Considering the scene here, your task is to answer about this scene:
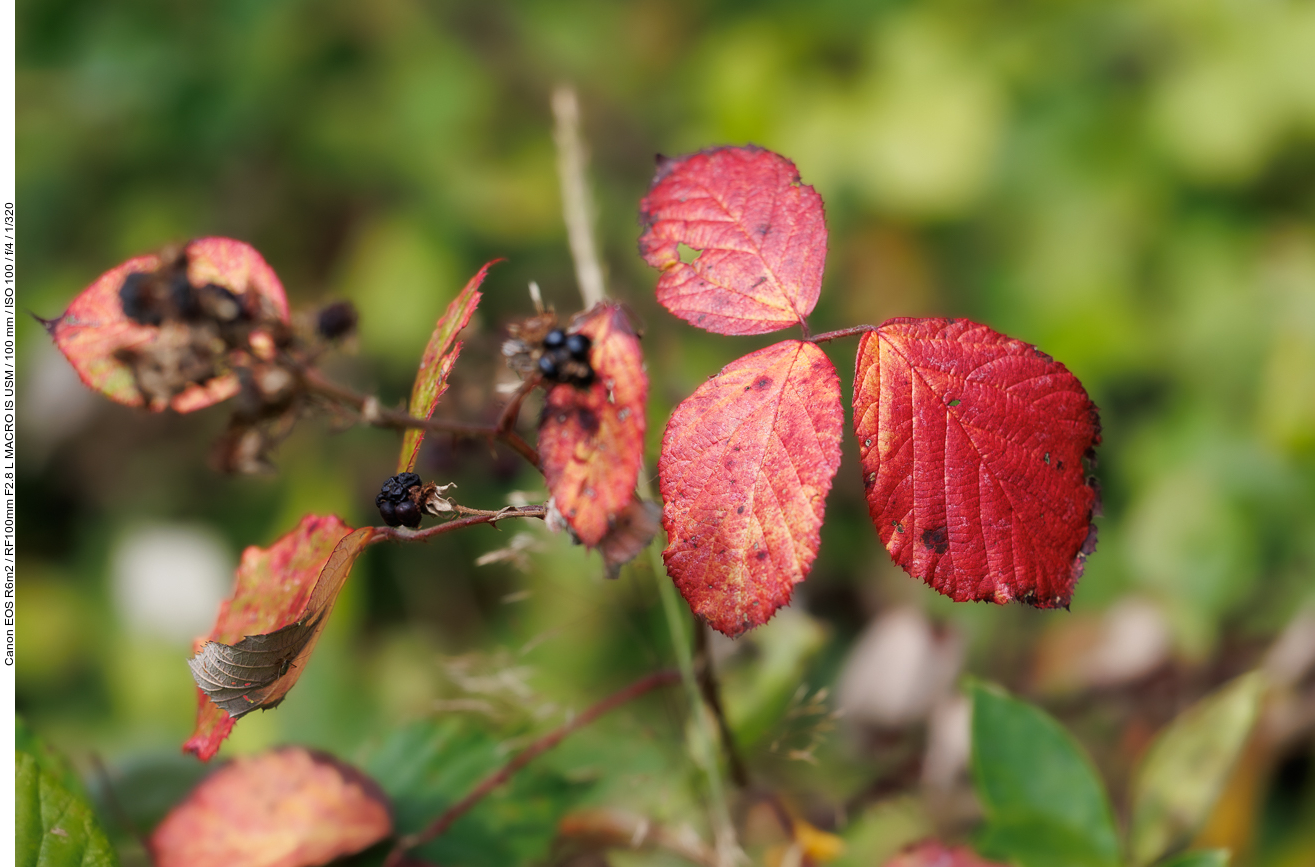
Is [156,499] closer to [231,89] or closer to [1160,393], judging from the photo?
[231,89]

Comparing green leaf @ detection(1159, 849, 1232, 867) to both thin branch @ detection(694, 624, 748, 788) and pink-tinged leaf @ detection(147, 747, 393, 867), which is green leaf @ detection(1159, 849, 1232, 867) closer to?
thin branch @ detection(694, 624, 748, 788)

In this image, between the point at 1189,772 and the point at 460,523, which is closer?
the point at 460,523

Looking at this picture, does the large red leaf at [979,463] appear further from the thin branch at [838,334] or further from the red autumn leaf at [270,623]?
the red autumn leaf at [270,623]

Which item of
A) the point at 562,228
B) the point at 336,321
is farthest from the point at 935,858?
the point at 562,228

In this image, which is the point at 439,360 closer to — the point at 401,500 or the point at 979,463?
the point at 401,500

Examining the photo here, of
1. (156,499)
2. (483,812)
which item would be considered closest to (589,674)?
(483,812)

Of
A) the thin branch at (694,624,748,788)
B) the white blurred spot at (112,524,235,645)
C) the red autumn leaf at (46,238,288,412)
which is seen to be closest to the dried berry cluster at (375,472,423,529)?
the red autumn leaf at (46,238,288,412)
